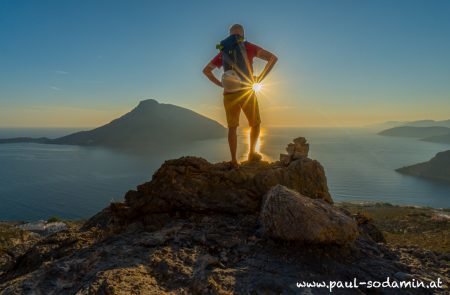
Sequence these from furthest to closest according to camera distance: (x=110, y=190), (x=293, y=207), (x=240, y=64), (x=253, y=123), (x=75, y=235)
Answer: (x=110, y=190)
(x=253, y=123)
(x=240, y=64)
(x=75, y=235)
(x=293, y=207)

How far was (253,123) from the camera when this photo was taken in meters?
9.09

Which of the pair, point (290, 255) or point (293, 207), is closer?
point (290, 255)

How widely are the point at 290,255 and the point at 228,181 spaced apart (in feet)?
11.5

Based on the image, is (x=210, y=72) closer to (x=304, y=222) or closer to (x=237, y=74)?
(x=237, y=74)

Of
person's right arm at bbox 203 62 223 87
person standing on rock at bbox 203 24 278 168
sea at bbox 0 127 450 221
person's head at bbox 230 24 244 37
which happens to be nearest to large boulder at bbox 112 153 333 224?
person standing on rock at bbox 203 24 278 168

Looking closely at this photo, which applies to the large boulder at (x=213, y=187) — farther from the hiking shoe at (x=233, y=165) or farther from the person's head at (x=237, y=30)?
the person's head at (x=237, y=30)

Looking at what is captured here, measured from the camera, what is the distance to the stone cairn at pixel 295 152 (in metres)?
9.77

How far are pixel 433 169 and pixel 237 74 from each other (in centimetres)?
19501

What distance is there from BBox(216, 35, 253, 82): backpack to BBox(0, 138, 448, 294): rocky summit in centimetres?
306

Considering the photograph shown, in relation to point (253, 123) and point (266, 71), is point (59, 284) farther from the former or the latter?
point (266, 71)

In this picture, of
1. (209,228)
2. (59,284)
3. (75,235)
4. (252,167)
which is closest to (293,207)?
(209,228)

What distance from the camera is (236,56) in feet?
26.7

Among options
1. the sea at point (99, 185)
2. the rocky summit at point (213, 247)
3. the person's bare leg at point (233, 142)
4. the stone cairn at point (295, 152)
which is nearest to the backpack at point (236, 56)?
the person's bare leg at point (233, 142)

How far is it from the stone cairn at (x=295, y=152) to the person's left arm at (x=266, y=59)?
10.2 feet
